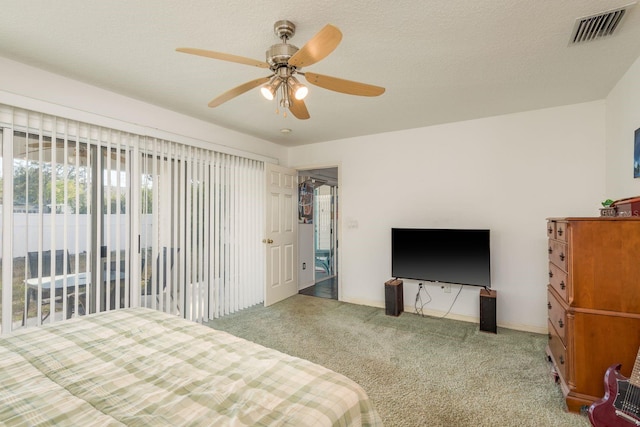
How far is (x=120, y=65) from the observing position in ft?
7.77

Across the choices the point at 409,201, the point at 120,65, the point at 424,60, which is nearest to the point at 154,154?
the point at 120,65

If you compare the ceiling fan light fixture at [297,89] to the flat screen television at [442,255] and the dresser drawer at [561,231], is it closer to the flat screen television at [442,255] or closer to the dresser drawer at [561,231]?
the dresser drawer at [561,231]

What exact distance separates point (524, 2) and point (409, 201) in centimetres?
269

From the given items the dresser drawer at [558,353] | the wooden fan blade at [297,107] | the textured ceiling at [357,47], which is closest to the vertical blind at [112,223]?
the textured ceiling at [357,47]

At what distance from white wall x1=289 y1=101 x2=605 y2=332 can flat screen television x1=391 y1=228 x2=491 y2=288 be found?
0.26m

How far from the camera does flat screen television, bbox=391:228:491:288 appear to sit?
3.50 meters

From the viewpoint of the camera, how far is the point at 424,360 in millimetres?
2736

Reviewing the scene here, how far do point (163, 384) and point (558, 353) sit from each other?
2.72m

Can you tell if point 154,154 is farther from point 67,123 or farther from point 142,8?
point 142,8

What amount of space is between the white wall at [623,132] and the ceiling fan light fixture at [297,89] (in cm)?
257

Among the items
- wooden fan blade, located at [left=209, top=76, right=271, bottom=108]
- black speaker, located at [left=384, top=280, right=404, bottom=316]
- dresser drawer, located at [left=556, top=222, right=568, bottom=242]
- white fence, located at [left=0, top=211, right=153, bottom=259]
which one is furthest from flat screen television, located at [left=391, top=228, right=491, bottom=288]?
white fence, located at [left=0, top=211, right=153, bottom=259]

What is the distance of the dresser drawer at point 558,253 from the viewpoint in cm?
217

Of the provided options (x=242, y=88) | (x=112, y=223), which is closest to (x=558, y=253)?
(x=242, y=88)

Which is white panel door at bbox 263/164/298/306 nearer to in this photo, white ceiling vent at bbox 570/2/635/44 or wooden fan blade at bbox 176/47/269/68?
wooden fan blade at bbox 176/47/269/68
